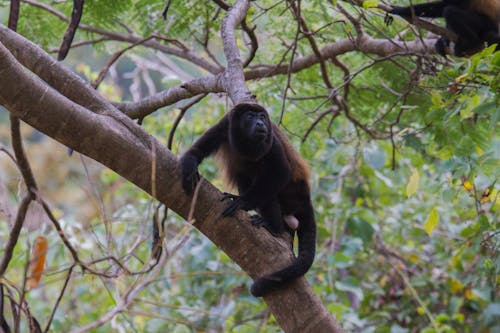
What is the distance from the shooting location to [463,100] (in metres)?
3.46

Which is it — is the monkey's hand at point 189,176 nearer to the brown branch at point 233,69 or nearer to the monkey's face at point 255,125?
the brown branch at point 233,69

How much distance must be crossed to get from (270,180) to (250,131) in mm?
347

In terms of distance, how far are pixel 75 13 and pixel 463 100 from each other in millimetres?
2357

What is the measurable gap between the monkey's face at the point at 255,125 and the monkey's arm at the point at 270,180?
0.16 meters

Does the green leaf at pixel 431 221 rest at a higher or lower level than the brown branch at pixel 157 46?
lower

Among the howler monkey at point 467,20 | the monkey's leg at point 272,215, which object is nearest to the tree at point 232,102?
the howler monkey at point 467,20

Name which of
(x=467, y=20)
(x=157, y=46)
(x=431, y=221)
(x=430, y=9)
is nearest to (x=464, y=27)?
(x=467, y=20)

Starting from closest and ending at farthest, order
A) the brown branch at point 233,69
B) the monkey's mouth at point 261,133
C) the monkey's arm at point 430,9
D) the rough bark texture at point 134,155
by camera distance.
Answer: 1. the rough bark texture at point 134,155
2. the brown branch at point 233,69
3. the monkey's mouth at point 261,133
4. the monkey's arm at point 430,9

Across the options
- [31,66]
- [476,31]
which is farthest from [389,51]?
[31,66]

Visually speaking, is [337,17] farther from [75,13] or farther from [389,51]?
[75,13]

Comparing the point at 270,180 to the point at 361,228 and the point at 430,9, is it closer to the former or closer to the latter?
the point at 361,228

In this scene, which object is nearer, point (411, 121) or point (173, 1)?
point (173, 1)

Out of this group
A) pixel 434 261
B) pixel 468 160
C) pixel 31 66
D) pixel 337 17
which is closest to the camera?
pixel 31 66

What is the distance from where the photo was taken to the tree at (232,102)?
97.8 inches
